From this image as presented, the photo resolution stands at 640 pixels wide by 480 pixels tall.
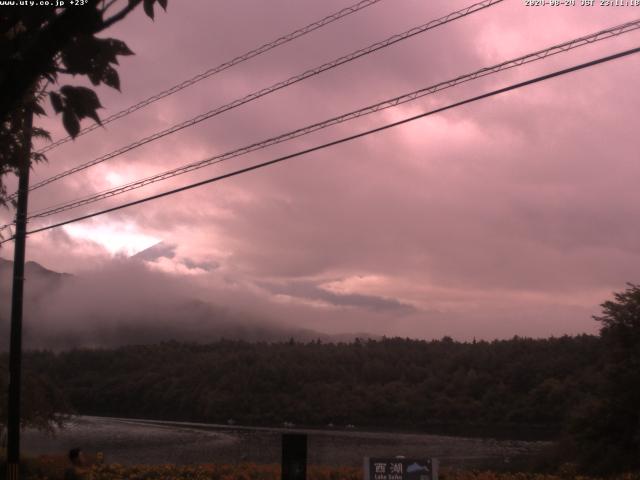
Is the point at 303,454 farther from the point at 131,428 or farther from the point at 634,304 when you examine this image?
the point at 131,428

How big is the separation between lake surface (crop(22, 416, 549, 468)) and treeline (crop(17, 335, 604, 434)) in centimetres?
682

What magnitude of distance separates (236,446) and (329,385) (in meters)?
24.9

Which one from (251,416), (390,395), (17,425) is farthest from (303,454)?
(390,395)

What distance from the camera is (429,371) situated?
69.4m

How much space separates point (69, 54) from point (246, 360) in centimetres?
5980

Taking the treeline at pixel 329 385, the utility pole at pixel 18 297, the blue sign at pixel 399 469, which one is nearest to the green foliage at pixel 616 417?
the blue sign at pixel 399 469

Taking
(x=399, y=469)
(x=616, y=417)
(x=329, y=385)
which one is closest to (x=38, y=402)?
(x=399, y=469)

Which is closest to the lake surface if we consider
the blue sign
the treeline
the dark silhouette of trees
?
the treeline

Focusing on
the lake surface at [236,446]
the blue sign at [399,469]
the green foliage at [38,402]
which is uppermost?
the green foliage at [38,402]

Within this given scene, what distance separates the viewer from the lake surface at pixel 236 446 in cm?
2973

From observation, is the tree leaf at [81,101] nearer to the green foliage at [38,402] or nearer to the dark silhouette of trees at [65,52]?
the dark silhouette of trees at [65,52]

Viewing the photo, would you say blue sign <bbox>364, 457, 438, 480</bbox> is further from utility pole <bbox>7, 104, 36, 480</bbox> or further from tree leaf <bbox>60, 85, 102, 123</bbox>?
utility pole <bbox>7, 104, 36, 480</bbox>

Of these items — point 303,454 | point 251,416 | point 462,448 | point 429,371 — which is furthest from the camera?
point 429,371

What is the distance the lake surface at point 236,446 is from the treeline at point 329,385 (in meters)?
6.82
